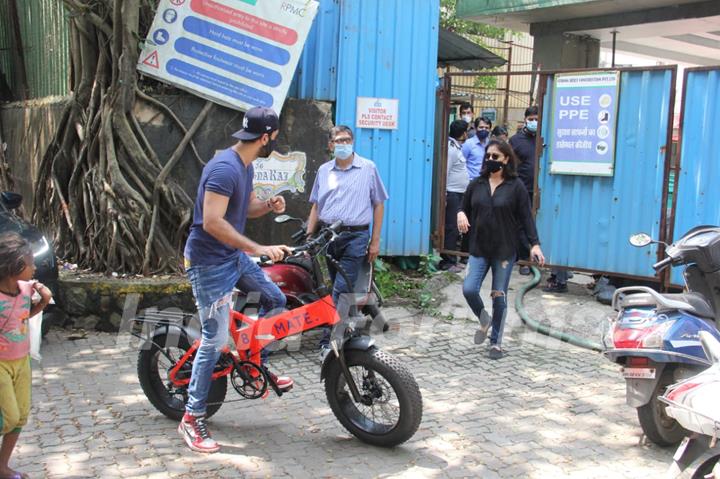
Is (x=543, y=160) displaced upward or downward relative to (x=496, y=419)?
upward

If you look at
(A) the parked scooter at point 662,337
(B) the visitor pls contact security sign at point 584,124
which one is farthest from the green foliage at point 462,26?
(A) the parked scooter at point 662,337

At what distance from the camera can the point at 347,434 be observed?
458 cm

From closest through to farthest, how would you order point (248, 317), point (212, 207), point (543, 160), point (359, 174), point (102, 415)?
point (212, 207) → point (248, 317) → point (102, 415) → point (359, 174) → point (543, 160)

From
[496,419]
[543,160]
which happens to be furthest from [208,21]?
[496,419]

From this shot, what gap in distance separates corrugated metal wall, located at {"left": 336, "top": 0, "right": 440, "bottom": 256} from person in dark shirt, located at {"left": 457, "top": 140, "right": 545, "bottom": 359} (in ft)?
7.46

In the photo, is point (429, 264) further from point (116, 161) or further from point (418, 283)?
point (116, 161)

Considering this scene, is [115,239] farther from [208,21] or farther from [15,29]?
[15,29]

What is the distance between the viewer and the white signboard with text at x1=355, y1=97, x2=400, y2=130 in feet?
26.9

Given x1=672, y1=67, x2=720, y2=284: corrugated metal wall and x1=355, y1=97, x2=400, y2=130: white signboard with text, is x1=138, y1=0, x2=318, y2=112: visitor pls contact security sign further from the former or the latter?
x1=672, y1=67, x2=720, y2=284: corrugated metal wall

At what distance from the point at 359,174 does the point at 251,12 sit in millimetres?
2322

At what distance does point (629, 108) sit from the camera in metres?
7.34

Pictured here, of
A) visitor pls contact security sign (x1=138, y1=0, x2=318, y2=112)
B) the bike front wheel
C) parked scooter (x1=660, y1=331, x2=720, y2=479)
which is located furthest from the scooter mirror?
visitor pls contact security sign (x1=138, y1=0, x2=318, y2=112)

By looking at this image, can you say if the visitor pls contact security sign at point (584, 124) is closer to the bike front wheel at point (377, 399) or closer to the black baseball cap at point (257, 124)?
the bike front wheel at point (377, 399)

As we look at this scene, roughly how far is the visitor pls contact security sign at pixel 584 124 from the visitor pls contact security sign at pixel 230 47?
8.87 feet
